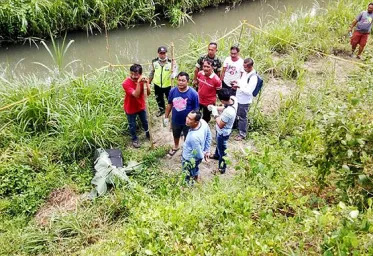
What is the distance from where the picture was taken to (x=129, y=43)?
1023 centimetres

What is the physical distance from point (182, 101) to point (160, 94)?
1216mm

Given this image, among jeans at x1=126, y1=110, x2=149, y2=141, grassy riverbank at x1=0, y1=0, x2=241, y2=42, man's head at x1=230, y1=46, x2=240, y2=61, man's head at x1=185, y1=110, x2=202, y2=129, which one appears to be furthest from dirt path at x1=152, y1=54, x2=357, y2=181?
grassy riverbank at x1=0, y1=0, x2=241, y2=42

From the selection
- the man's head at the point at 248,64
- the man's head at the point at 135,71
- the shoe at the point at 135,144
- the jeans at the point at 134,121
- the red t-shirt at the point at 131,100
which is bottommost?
the shoe at the point at 135,144

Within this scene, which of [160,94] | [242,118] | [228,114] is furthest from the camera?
[160,94]

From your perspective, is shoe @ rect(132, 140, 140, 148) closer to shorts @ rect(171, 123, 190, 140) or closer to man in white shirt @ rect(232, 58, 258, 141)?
shorts @ rect(171, 123, 190, 140)

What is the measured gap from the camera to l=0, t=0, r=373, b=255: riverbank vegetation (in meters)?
3.08

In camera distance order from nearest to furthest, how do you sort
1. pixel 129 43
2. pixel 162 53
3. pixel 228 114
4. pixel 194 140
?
pixel 194 140 < pixel 228 114 < pixel 162 53 < pixel 129 43

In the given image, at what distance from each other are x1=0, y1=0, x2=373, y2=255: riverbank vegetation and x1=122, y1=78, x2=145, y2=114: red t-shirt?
0.51 metres

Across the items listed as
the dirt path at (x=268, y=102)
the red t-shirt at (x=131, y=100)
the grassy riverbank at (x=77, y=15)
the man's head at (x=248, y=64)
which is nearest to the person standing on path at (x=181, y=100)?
the red t-shirt at (x=131, y=100)

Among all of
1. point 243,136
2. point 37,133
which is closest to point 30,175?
point 37,133

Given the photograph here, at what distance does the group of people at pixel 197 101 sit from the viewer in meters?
4.84

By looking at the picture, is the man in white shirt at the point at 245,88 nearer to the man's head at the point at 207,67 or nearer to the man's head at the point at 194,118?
the man's head at the point at 207,67

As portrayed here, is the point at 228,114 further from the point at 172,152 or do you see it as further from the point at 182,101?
the point at 172,152

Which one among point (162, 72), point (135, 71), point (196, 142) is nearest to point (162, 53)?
point (162, 72)
